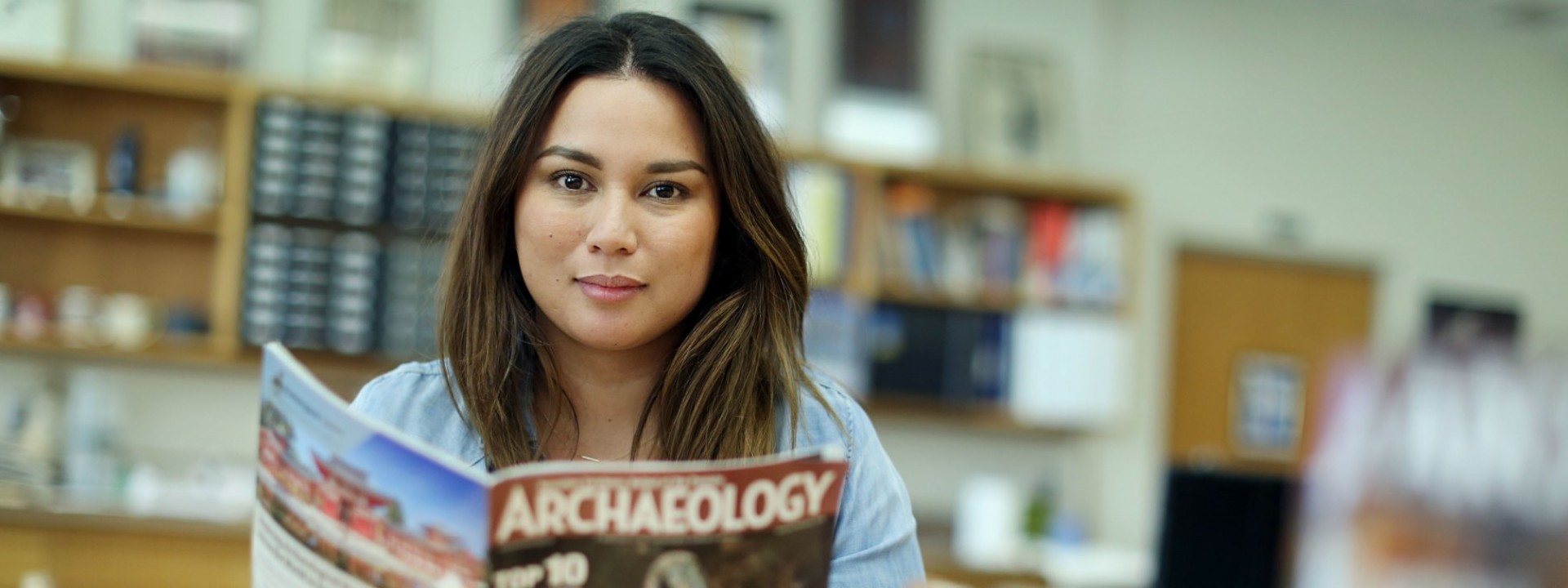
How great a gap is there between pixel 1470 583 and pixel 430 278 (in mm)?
3451

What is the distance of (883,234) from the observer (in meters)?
4.25

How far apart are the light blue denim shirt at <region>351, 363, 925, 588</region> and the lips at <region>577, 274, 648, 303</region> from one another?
0.59 feet

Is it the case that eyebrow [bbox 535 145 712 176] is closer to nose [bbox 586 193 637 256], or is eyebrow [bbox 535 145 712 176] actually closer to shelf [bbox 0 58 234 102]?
nose [bbox 586 193 637 256]

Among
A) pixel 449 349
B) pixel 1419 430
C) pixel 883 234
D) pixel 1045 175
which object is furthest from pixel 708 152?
pixel 1045 175

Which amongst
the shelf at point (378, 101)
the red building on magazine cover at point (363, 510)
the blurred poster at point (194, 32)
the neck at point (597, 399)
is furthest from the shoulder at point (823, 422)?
the blurred poster at point (194, 32)

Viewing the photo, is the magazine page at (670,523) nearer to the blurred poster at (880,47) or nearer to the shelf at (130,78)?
the shelf at (130,78)

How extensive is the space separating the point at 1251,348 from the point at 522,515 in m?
4.54

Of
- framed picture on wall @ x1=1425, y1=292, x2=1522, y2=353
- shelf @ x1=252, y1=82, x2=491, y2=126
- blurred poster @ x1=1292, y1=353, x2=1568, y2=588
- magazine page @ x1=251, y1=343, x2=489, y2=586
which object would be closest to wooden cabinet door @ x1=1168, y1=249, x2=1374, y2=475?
framed picture on wall @ x1=1425, y1=292, x2=1522, y2=353

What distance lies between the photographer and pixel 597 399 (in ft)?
4.54

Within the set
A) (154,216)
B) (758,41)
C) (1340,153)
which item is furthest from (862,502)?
(1340,153)

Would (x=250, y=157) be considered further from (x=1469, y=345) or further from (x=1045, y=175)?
(x=1469, y=345)

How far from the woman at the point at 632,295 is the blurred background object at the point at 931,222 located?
165cm

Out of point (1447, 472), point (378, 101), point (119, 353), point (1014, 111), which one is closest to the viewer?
point (1447, 472)

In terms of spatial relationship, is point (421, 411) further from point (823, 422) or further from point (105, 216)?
point (105, 216)
